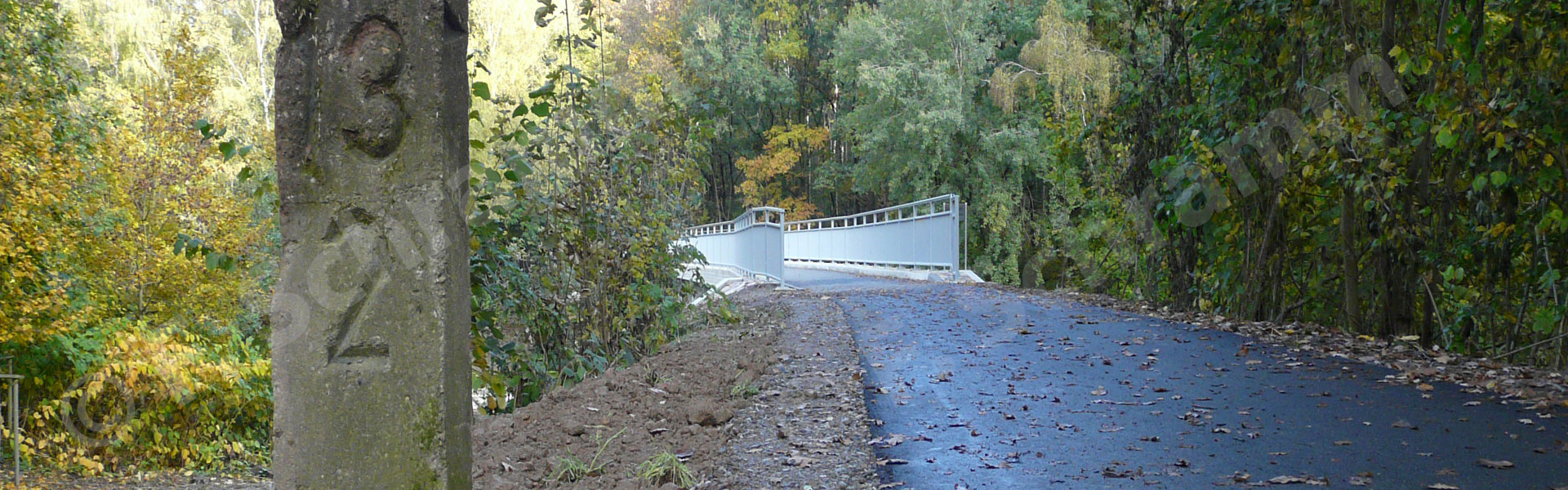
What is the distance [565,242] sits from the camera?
799cm

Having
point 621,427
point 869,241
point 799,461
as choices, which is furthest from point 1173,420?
point 869,241

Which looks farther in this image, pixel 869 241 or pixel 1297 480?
pixel 869 241

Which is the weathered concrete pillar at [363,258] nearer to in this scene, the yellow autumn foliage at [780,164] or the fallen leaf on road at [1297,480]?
the fallen leaf on road at [1297,480]

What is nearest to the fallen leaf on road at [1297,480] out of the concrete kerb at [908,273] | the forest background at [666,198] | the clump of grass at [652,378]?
the forest background at [666,198]

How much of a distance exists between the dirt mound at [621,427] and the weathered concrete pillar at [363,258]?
2.02 metres

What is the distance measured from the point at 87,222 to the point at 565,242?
1289 centimetres

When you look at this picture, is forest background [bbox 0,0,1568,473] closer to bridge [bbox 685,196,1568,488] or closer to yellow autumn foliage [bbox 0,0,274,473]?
yellow autumn foliage [bbox 0,0,274,473]

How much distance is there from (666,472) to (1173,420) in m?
2.65

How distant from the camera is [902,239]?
20688mm

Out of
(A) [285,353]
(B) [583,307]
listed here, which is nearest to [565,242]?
(B) [583,307]

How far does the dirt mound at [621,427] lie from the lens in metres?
4.81

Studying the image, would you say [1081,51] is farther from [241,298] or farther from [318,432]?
[318,432]

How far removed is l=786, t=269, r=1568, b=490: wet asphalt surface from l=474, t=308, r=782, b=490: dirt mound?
0.87m

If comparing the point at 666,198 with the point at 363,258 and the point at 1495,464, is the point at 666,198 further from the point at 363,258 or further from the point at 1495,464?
the point at 363,258
